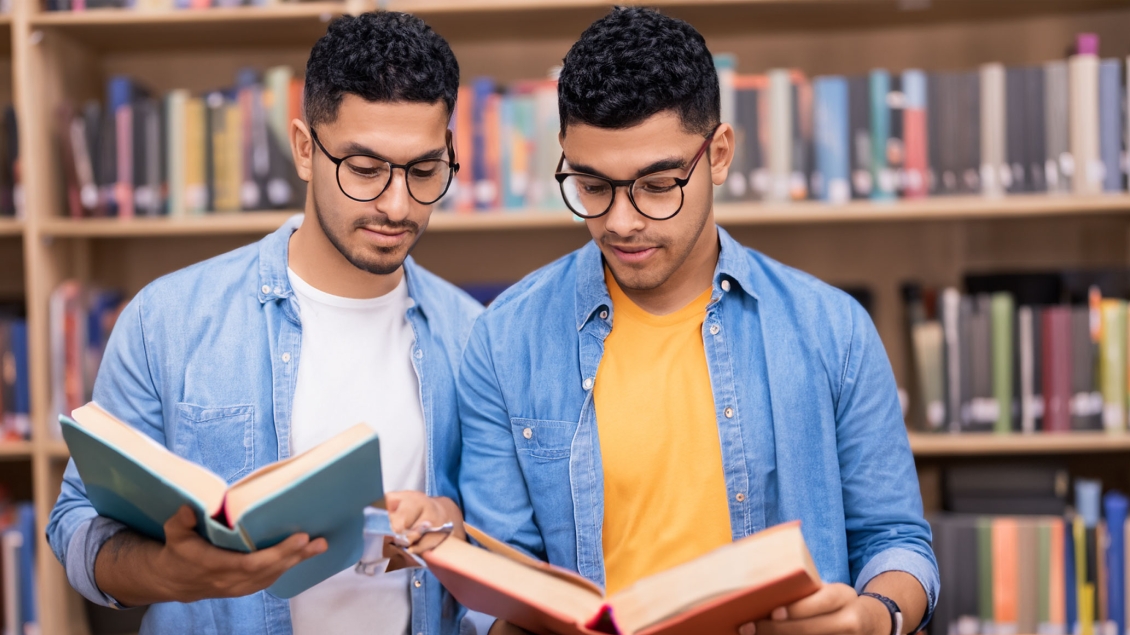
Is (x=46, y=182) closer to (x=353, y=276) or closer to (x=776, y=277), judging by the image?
(x=353, y=276)

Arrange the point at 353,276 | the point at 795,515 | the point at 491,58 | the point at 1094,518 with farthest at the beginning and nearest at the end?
the point at 491,58 < the point at 1094,518 < the point at 353,276 < the point at 795,515

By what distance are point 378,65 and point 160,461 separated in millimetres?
599

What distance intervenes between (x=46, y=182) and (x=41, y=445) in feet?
1.94

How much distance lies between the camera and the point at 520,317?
4.23 ft

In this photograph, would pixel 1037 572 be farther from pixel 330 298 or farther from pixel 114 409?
pixel 114 409

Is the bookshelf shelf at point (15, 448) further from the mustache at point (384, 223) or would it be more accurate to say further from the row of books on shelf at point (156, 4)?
the mustache at point (384, 223)

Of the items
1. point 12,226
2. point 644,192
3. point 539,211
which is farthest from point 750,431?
point 12,226

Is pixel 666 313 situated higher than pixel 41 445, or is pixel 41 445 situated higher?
pixel 666 313

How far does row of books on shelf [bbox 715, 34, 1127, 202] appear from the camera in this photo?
199 cm

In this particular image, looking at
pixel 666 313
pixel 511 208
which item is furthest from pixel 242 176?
pixel 666 313

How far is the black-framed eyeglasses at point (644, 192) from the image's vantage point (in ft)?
3.75

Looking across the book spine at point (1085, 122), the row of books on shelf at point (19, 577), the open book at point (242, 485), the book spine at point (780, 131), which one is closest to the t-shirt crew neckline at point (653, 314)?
the open book at point (242, 485)

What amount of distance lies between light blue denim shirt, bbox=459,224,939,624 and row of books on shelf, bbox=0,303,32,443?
138cm

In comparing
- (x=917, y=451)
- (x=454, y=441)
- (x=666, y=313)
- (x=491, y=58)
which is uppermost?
(x=491, y=58)
